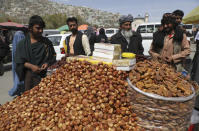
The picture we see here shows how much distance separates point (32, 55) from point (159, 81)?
203cm

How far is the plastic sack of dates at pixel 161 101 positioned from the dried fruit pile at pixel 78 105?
6.1 inches

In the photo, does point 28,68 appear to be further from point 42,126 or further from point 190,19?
point 190,19

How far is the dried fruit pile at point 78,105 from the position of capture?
174cm

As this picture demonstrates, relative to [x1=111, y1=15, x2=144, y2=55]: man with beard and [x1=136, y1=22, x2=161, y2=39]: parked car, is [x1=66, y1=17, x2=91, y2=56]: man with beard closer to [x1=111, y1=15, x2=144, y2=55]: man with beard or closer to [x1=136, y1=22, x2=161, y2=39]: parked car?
[x1=111, y1=15, x2=144, y2=55]: man with beard

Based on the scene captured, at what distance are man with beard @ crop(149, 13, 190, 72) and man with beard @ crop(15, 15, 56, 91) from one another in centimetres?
207

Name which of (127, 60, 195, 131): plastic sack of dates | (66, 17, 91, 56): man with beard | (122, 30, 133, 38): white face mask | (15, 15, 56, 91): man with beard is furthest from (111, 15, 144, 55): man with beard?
(127, 60, 195, 131): plastic sack of dates

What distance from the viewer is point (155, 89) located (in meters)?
1.74

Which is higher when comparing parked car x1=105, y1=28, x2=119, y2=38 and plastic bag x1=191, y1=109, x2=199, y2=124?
parked car x1=105, y1=28, x2=119, y2=38

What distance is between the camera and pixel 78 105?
185 centimetres

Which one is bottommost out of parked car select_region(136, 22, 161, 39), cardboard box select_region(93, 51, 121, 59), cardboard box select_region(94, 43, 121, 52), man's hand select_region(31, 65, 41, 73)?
man's hand select_region(31, 65, 41, 73)

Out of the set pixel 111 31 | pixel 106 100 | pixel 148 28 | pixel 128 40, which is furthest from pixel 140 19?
pixel 106 100

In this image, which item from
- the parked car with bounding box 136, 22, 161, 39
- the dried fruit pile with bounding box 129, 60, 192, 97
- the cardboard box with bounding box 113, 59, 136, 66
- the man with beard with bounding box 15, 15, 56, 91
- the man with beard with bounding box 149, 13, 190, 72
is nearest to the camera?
the dried fruit pile with bounding box 129, 60, 192, 97

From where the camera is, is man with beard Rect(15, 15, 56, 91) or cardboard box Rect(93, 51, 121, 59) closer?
cardboard box Rect(93, 51, 121, 59)

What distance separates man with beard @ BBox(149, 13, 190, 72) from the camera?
2713 mm
